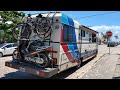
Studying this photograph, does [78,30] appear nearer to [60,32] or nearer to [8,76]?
[60,32]

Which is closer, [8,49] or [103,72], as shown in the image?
[103,72]

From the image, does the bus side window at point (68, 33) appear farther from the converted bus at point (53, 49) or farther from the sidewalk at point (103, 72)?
the sidewalk at point (103, 72)

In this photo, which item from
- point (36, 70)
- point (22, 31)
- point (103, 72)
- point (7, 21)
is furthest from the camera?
point (7, 21)

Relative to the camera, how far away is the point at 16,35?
9.38 meters

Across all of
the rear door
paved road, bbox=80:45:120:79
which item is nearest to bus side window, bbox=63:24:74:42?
paved road, bbox=80:45:120:79

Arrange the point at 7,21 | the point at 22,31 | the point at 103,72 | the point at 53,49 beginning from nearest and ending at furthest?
1. the point at 53,49
2. the point at 22,31
3. the point at 103,72
4. the point at 7,21

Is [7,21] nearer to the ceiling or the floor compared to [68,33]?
nearer to the ceiling

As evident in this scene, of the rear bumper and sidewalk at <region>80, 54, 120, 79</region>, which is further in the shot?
sidewalk at <region>80, 54, 120, 79</region>

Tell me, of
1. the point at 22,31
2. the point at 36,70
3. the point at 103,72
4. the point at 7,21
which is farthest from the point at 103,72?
the point at 7,21

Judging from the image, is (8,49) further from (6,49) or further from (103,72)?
(103,72)

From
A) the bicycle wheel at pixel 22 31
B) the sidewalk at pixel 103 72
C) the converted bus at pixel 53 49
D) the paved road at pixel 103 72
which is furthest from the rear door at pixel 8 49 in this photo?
the converted bus at pixel 53 49

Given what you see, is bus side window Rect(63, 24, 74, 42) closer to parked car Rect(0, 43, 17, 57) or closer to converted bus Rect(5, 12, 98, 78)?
converted bus Rect(5, 12, 98, 78)

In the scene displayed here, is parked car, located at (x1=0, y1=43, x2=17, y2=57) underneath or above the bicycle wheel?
underneath
